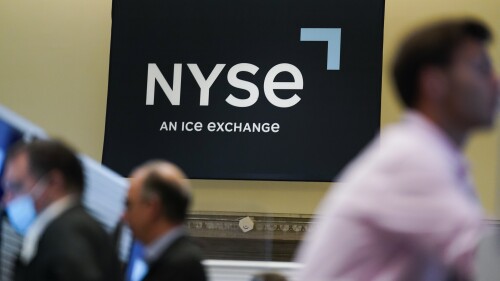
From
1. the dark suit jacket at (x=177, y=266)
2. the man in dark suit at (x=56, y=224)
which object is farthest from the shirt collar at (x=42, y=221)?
the dark suit jacket at (x=177, y=266)

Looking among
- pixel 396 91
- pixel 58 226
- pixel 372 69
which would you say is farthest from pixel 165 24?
pixel 396 91

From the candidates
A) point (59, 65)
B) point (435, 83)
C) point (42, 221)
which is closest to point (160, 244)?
point (42, 221)

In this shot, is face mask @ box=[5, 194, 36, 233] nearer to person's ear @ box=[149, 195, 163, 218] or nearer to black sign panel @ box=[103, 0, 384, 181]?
person's ear @ box=[149, 195, 163, 218]

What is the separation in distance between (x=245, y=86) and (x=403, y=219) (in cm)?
789

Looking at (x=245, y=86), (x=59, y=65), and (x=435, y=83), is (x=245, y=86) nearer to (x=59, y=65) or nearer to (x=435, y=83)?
(x=59, y=65)

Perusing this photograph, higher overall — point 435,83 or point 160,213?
point 435,83

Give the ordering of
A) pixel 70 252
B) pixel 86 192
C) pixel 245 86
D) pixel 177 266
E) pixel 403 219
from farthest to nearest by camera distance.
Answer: pixel 245 86 → pixel 86 192 → pixel 177 266 → pixel 70 252 → pixel 403 219

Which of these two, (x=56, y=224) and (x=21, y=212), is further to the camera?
(x=21, y=212)

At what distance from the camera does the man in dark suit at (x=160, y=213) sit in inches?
133

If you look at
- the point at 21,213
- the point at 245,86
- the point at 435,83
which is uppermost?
the point at 245,86

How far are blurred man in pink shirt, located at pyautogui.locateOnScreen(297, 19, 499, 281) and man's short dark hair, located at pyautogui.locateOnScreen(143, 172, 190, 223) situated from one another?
→ 172 centimetres

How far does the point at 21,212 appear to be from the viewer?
11.7ft

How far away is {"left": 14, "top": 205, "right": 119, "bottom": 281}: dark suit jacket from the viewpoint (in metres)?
2.85

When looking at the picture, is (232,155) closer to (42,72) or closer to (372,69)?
(372,69)
